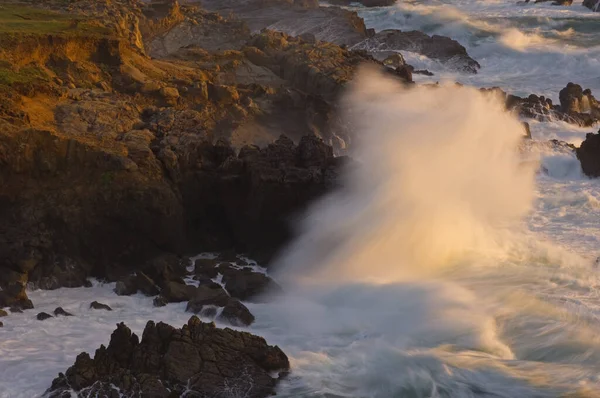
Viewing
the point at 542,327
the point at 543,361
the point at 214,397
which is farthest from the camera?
the point at 542,327

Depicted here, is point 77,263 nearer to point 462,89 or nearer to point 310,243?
point 310,243

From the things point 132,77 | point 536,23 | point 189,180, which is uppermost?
point 536,23

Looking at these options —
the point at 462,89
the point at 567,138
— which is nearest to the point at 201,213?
the point at 462,89

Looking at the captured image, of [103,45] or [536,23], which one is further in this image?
[536,23]

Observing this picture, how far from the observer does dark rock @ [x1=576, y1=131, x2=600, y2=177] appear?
78.1ft

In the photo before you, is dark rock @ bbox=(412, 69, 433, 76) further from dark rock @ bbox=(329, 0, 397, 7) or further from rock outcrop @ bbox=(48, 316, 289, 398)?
rock outcrop @ bbox=(48, 316, 289, 398)

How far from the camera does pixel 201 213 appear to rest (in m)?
18.6

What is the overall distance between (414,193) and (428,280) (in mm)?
3159

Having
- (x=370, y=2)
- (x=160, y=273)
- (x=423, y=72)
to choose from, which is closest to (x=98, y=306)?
(x=160, y=273)

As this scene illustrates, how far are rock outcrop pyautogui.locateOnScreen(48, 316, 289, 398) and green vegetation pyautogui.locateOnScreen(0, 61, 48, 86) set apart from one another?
345 inches

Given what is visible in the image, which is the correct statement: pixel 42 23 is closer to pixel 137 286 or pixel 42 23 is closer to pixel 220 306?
pixel 137 286

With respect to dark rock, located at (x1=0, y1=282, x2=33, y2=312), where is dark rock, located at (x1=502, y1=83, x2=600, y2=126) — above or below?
above

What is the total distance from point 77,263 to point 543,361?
8.95 metres

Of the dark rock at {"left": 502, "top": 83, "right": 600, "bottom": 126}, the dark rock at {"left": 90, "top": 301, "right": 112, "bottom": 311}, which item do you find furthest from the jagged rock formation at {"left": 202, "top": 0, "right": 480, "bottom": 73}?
the dark rock at {"left": 90, "top": 301, "right": 112, "bottom": 311}
